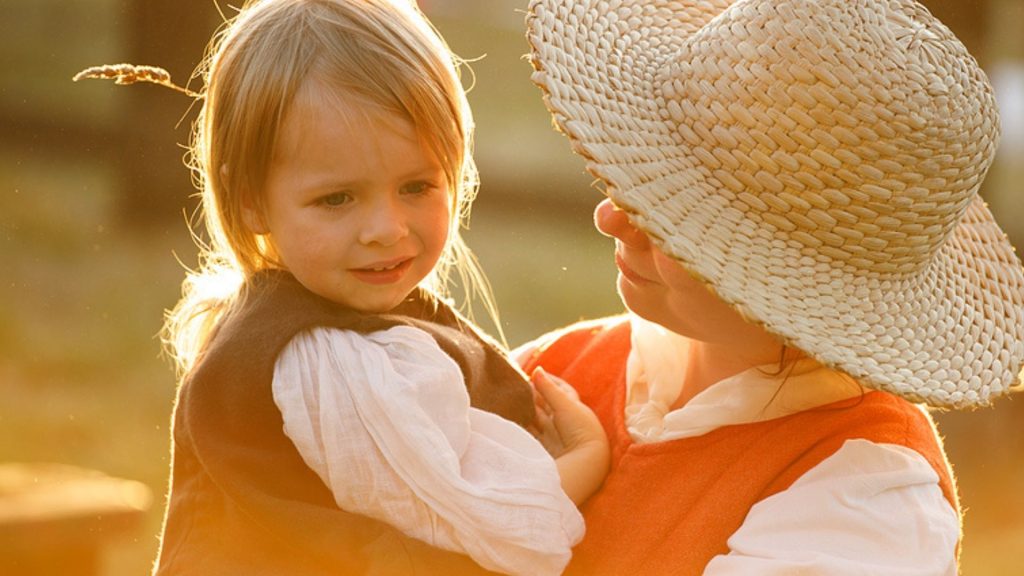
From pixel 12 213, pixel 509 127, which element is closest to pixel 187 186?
pixel 12 213

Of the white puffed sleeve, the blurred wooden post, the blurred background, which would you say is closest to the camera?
the white puffed sleeve

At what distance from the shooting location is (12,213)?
5.45m

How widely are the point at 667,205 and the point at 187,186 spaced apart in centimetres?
368

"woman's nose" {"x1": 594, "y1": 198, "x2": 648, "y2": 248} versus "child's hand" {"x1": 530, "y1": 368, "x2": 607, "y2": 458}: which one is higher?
"woman's nose" {"x1": 594, "y1": 198, "x2": 648, "y2": 248}

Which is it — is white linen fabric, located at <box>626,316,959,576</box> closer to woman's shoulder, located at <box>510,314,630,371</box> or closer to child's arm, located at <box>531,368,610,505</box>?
child's arm, located at <box>531,368,610,505</box>

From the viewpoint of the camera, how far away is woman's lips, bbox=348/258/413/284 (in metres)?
1.51

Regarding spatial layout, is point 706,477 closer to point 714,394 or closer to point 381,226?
point 714,394

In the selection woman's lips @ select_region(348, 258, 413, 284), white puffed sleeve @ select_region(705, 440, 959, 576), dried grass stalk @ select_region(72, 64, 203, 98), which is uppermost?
dried grass stalk @ select_region(72, 64, 203, 98)

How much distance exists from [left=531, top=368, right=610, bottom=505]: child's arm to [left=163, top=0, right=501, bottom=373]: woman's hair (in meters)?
0.29

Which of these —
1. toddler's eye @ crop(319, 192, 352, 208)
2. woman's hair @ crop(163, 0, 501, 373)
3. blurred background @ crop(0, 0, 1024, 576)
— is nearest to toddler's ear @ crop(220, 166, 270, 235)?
woman's hair @ crop(163, 0, 501, 373)

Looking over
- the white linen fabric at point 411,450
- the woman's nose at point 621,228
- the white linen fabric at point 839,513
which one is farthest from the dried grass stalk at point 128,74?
the white linen fabric at point 839,513

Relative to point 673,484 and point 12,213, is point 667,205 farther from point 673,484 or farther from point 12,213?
point 12,213

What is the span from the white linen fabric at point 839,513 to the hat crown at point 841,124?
19 centimetres

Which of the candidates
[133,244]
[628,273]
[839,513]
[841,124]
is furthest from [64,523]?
[133,244]
